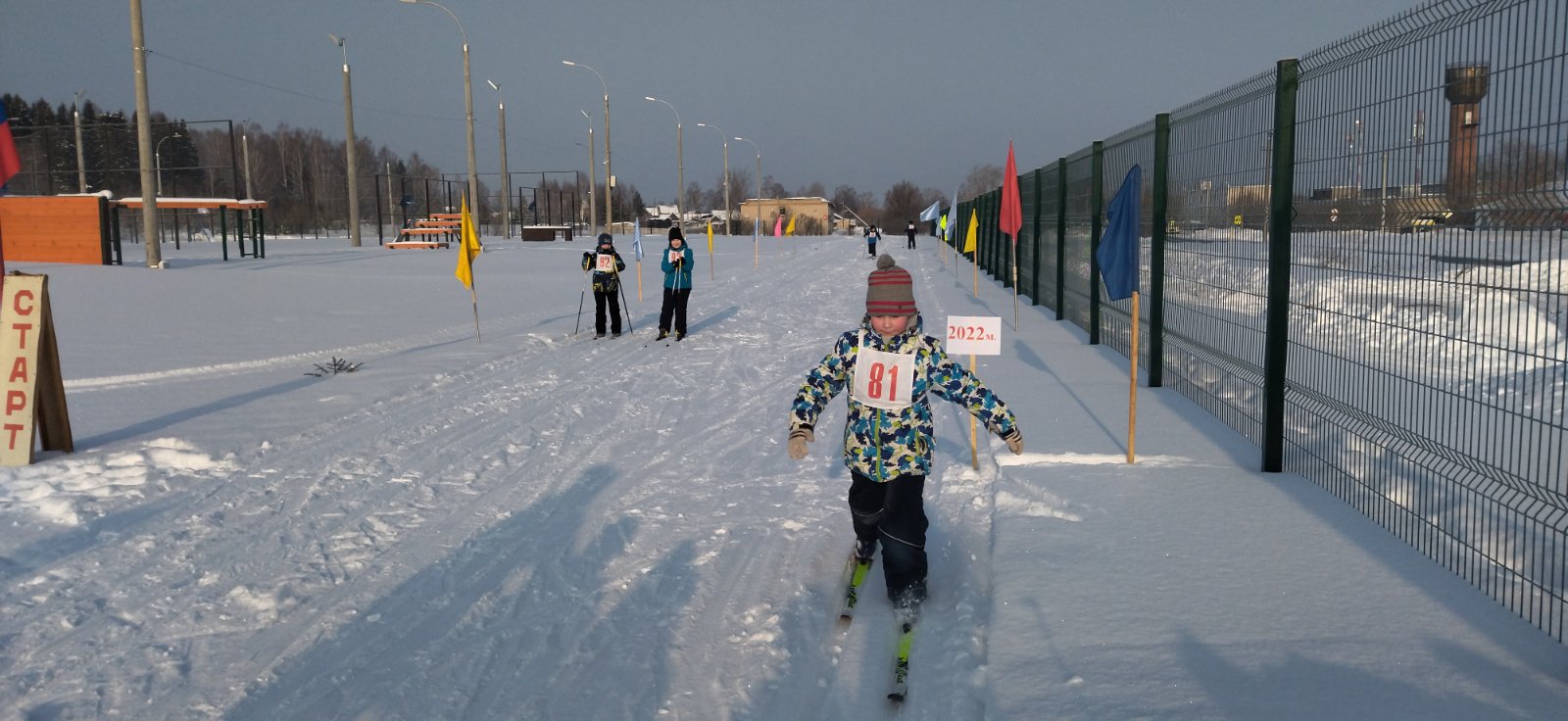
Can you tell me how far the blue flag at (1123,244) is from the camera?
762cm

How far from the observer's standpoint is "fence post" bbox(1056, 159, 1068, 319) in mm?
16469

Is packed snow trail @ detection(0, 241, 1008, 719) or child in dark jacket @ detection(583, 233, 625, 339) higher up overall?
child in dark jacket @ detection(583, 233, 625, 339)

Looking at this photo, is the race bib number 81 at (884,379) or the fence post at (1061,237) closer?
the race bib number 81 at (884,379)

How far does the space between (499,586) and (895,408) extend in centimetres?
207

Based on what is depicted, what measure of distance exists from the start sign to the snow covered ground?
Answer: 27cm

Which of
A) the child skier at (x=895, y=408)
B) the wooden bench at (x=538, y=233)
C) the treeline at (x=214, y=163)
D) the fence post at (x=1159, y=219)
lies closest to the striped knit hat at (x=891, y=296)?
the child skier at (x=895, y=408)

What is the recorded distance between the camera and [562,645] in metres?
4.46

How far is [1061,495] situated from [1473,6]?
3.20 metres

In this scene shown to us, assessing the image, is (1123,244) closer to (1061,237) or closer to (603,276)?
(603,276)

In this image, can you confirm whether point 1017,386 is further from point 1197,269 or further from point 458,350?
point 458,350

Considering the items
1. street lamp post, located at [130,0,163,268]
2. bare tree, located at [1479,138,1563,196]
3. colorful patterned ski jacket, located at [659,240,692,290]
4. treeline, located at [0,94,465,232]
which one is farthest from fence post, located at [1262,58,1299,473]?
treeline, located at [0,94,465,232]

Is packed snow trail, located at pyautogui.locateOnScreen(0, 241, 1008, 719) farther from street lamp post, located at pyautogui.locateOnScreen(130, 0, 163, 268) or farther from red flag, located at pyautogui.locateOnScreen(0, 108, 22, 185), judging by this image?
street lamp post, located at pyautogui.locateOnScreen(130, 0, 163, 268)

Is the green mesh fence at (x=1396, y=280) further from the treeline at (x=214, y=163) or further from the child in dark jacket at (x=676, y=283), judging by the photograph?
the treeline at (x=214, y=163)

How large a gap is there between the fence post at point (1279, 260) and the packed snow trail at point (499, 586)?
1.79 meters
